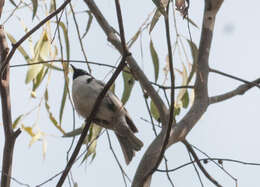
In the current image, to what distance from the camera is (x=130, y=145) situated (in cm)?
317

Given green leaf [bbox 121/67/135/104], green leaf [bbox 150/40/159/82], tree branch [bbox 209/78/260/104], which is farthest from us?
green leaf [bbox 121/67/135/104]

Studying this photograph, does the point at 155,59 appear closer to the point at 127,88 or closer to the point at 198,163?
the point at 127,88

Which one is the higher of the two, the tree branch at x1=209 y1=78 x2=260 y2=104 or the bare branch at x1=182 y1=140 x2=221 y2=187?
the tree branch at x1=209 y1=78 x2=260 y2=104

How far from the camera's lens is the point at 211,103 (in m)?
2.12

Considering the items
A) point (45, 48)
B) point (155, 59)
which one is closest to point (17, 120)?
point (45, 48)

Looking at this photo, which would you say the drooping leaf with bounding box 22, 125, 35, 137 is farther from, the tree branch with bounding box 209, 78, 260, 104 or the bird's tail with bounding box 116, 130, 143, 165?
the tree branch with bounding box 209, 78, 260, 104

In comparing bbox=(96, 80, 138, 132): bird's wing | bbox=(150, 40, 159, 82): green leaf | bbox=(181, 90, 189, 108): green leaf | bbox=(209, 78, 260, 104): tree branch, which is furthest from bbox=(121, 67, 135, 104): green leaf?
bbox=(209, 78, 260, 104): tree branch

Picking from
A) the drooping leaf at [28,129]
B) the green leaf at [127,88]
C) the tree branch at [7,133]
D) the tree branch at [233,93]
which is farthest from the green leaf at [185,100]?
the tree branch at [7,133]

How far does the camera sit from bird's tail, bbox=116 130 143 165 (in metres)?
3.13

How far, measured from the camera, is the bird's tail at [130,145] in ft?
10.3

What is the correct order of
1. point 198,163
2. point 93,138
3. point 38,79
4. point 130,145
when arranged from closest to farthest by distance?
point 198,163, point 38,79, point 93,138, point 130,145

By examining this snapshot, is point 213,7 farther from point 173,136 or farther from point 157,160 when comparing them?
point 157,160

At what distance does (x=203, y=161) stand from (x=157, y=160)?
18.0 inches

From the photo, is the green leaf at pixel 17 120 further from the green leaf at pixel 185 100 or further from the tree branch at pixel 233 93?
the tree branch at pixel 233 93
